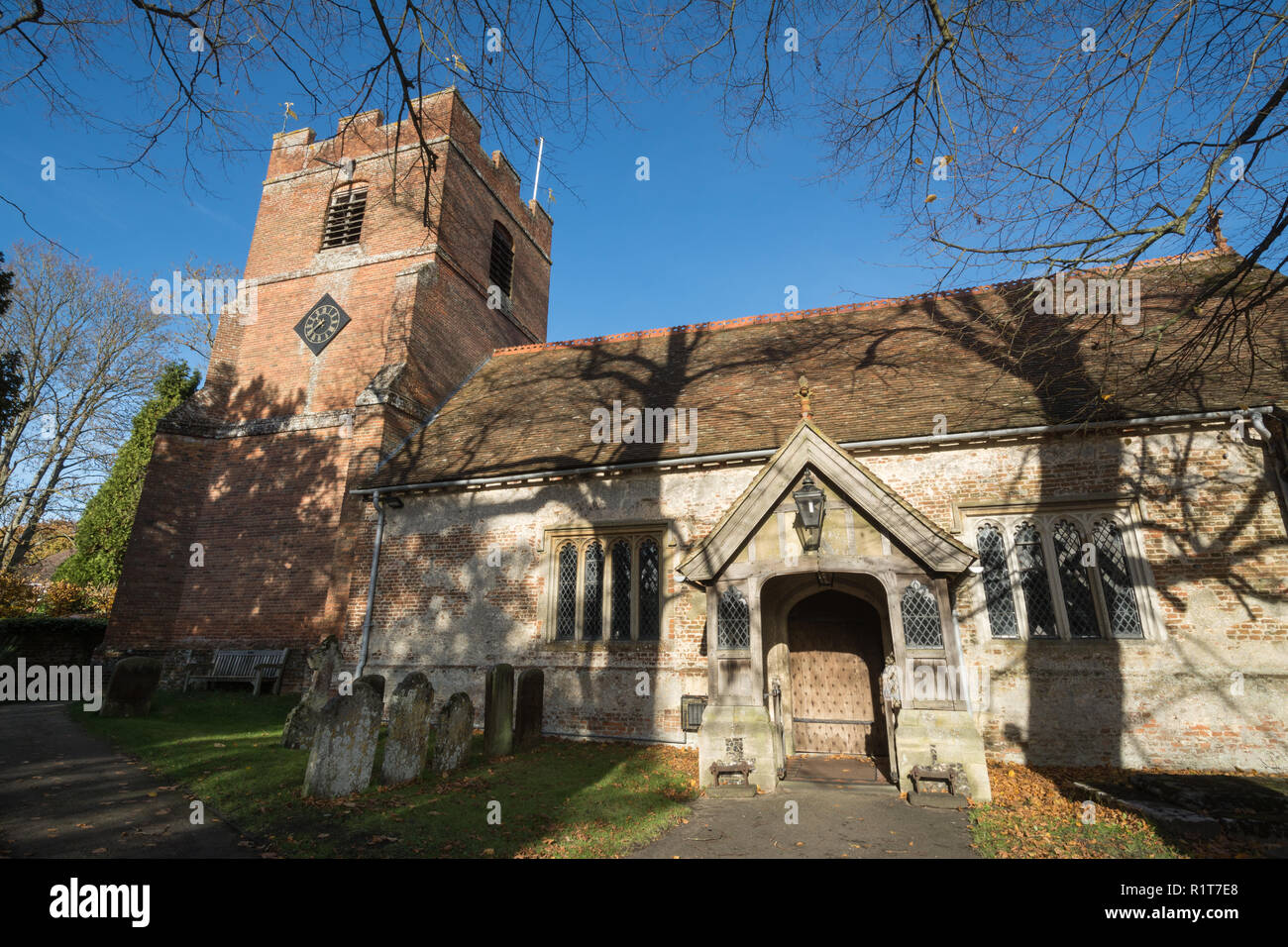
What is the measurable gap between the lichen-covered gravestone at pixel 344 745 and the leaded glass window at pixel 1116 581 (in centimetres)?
1012

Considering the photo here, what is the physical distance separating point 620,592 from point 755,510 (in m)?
4.22

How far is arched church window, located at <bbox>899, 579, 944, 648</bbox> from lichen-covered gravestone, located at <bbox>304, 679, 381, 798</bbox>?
6495 mm

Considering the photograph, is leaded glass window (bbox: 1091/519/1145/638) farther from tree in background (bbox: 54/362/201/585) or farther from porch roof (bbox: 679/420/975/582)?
tree in background (bbox: 54/362/201/585)

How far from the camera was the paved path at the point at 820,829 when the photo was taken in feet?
17.3

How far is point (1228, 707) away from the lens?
820cm

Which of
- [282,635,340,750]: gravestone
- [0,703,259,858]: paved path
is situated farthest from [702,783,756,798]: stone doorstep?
[282,635,340,750]: gravestone

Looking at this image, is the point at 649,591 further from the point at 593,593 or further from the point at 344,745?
the point at 344,745

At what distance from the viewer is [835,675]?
33.4ft

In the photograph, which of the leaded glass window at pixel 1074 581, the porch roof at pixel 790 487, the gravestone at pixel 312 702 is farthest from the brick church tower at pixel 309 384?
the leaded glass window at pixel 1074 581

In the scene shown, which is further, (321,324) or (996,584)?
(321,324)

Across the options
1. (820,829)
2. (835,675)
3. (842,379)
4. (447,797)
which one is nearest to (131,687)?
(447,797)

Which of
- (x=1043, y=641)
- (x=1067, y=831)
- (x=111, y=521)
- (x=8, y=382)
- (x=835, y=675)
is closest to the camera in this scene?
(x=1067, y=831)

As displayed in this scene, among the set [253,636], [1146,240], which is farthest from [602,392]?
[1146,240]

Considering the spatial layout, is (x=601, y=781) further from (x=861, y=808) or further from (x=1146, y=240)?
(x=1146, y=240)
